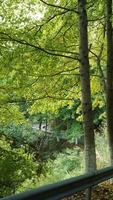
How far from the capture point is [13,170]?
996 centimetres

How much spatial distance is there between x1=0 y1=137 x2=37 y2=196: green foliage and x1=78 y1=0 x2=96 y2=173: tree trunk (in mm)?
1455

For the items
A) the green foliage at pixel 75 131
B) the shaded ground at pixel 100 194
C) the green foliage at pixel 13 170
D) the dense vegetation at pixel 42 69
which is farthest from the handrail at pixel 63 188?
the green foliage at pixel 75 131

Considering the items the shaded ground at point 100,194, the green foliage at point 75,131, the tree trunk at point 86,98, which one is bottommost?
the shaded ground at point 100,194

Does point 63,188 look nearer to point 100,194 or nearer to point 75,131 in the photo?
point 100,194

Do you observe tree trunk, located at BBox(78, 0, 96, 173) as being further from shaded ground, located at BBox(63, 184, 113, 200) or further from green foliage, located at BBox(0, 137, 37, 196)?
green foliage, located at BBox(0, 137, 37, 196)

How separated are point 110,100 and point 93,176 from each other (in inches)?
257

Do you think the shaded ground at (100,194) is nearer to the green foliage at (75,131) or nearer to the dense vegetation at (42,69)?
the dense vegetation at (42,69)

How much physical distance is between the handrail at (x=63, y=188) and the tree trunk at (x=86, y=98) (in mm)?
3029

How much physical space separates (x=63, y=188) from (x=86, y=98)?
5812mm

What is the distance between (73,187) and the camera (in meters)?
6.05

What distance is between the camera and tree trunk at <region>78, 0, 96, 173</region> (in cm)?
1098

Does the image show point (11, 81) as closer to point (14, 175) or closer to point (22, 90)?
point (22, 90)

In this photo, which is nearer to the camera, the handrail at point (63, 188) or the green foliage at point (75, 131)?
the handrail at point (63, 188)

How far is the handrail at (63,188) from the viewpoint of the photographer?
447 centimetres
